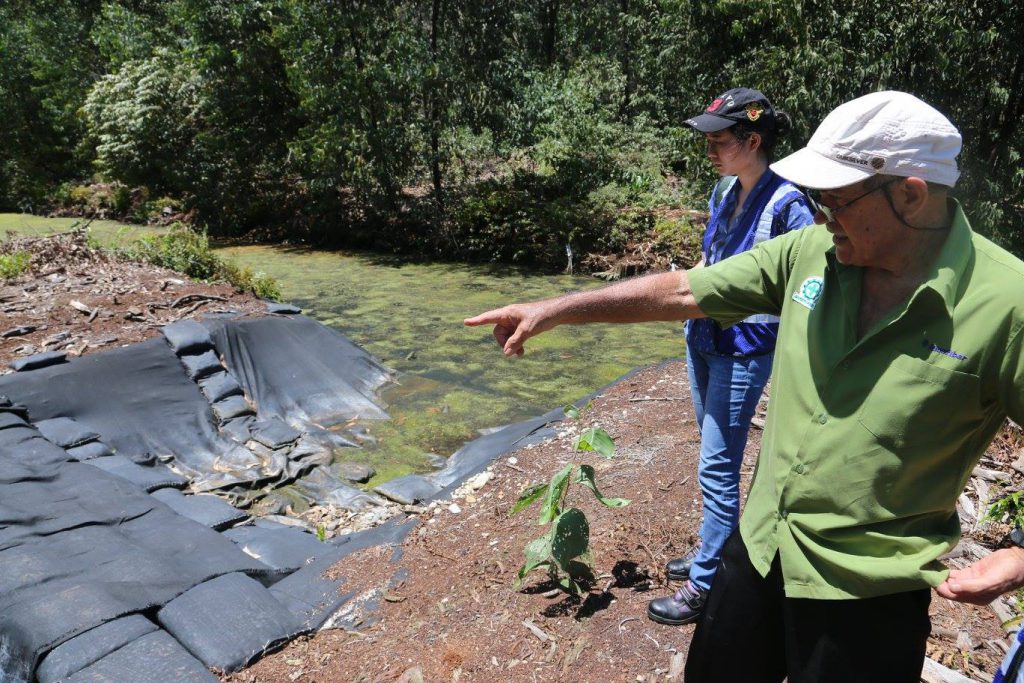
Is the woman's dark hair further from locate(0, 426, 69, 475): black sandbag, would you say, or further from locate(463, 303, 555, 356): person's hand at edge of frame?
locate(0, 426, 69, 475): black sandbag

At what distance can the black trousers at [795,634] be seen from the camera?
4.68 ft

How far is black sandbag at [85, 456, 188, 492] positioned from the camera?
4.44 meters

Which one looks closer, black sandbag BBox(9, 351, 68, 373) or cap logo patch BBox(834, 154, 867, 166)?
cap logo patch BBox(834, 154, 867, 166)

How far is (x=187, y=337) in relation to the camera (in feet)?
20.1

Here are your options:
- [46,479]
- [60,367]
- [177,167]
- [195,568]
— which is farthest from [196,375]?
[177,167]

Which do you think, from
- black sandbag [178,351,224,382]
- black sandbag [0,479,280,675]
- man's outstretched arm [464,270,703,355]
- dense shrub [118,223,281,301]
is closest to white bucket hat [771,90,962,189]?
man's outstretched arm [464,270,703,355]

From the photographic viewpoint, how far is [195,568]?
334 cm

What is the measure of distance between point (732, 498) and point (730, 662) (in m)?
0.78

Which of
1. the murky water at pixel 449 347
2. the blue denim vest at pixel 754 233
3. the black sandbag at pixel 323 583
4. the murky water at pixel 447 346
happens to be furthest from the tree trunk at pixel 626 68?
the blue denim vest at pixel 754 233

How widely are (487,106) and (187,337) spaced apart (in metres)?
7.97

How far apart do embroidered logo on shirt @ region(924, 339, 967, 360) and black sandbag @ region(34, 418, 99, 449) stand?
499cm

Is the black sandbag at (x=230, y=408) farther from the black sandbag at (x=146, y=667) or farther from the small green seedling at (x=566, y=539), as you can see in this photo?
the small green seedling at (x=566, y=539)

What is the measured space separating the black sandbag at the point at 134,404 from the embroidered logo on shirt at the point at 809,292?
13.9 feet

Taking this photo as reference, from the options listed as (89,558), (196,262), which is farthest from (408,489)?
(196,262)
